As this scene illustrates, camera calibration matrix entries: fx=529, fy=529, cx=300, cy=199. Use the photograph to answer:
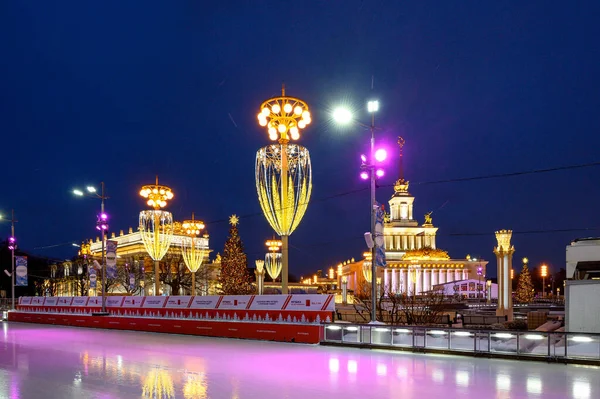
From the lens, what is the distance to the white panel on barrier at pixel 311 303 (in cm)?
2098

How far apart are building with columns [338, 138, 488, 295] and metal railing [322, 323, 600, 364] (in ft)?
255

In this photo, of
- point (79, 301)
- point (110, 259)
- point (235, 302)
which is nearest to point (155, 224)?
point (110, 259)

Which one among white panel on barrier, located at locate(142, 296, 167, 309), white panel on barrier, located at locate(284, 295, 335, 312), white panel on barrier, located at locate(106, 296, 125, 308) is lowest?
white panel on barrier, located at locate(106, 296, 125, 308)

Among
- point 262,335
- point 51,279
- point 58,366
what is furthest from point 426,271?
point 58,366

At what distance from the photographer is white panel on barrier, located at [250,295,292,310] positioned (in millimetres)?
22828

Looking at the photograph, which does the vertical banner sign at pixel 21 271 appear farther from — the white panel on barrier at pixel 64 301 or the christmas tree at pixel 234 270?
the christmas tree at pixel 234 270

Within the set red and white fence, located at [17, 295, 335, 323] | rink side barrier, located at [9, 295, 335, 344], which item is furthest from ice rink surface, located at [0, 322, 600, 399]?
red and white fence, located at [17, 295, 335, 323]

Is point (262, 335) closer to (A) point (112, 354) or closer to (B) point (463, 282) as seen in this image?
(A) point (112, 354)

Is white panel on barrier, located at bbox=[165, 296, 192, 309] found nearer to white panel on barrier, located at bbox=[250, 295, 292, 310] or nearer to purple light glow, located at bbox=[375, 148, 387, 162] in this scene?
white panel on barrier, located at bbox=[250, 295, 292, 310]

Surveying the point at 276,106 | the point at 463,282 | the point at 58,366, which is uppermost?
the point at 276,106

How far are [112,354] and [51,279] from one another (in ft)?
241

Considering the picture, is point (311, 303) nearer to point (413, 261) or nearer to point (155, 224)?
point (155, 224)

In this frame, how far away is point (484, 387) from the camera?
11273 millimetres

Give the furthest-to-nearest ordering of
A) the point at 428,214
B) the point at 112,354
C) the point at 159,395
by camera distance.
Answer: the point at 428,214 < the point at 112,354 < the point at 159,395
